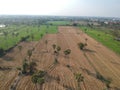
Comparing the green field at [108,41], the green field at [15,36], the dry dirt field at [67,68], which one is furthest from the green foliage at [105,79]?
the green field at [15,36]

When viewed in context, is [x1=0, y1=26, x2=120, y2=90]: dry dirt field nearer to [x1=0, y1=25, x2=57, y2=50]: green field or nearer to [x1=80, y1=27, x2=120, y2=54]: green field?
[x1=80, y1=27, x2=120, y2=54]: green field

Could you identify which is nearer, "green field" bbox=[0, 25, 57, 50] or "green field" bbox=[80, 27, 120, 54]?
"green field" bbox=[80, 27, 120, 54]

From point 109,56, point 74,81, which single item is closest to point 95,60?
point 109,56

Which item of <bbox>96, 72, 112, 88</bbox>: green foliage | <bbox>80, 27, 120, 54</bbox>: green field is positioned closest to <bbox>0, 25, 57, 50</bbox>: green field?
<bbox>80, 27, 120, 54</bbox>: green field

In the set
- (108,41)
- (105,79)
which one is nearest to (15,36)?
(108,41)

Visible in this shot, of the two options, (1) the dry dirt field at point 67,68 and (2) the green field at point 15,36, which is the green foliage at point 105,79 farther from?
(2) the green field at point 15,36

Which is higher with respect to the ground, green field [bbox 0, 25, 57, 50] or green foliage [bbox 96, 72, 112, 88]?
green foliage [bbox 96, 72, 112, 88]

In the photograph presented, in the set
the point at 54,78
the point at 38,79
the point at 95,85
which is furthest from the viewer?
the point at 54,78

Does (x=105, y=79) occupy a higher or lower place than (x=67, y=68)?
higher

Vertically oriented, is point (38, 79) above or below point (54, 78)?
above

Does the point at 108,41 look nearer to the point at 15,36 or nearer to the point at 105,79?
the point at 15,36

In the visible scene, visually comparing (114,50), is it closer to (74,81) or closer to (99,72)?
(99,72)
